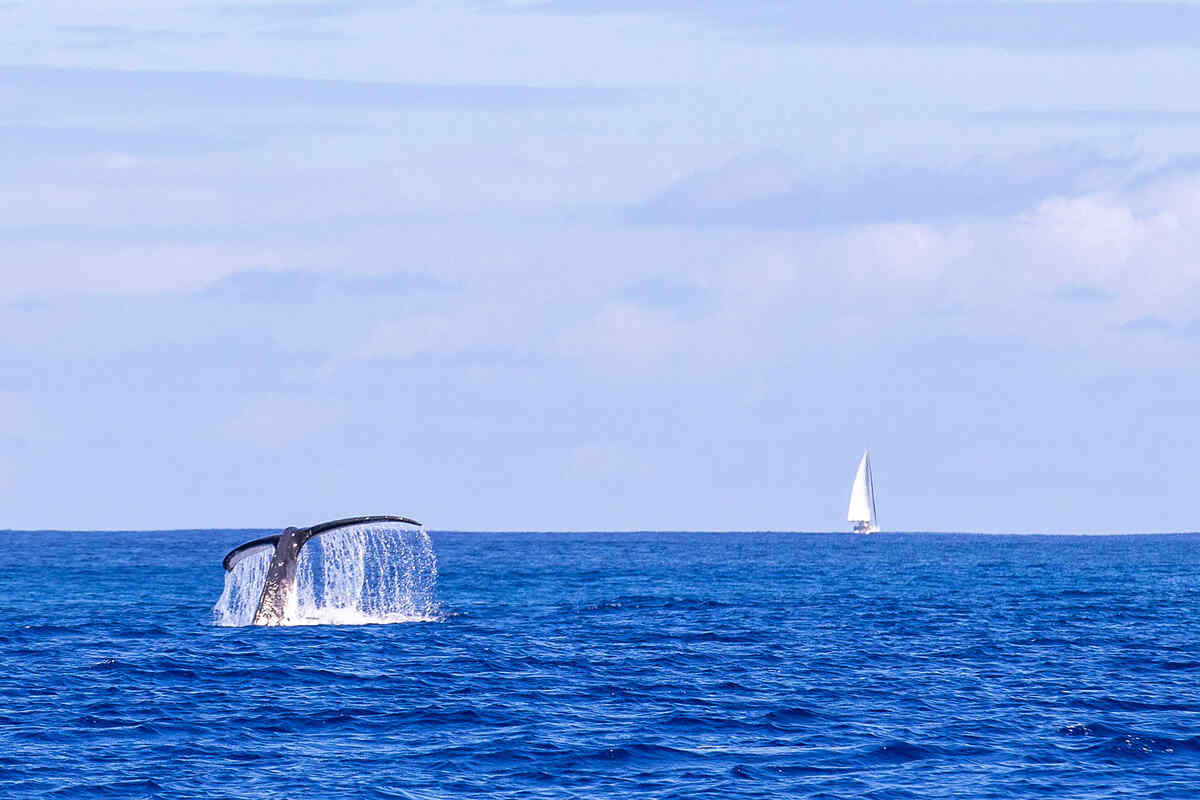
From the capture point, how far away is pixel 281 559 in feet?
142

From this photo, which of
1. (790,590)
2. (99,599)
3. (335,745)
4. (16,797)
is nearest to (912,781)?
(335,745)

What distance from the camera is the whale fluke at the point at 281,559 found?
37.9 meters

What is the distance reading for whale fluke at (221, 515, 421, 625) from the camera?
37.9 meters

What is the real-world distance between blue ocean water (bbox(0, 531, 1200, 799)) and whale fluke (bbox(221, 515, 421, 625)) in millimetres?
1661

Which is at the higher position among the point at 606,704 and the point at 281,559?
the point at 281,559

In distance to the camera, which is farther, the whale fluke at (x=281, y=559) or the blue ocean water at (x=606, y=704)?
the whale fluke at (x=281, y=559)

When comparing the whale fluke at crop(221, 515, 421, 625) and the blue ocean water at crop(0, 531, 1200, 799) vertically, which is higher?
the whale fluke at crop(221, 515, 421, 625)

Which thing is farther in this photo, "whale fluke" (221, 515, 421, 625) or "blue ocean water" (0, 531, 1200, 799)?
"whale fluke" (221, 515, 421, 625)

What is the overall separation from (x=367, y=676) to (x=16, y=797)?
12501 millimetres

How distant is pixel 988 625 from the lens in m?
49.9

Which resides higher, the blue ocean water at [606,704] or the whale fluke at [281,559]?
the whale fluke at [281,559]

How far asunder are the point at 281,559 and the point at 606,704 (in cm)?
1481

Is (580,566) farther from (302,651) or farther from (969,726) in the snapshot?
(969,726)

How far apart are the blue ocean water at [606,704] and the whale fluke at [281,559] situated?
166 cm
